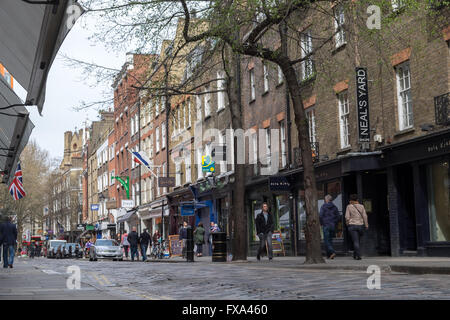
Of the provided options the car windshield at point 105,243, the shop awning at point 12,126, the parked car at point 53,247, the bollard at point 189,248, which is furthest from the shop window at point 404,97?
the parked car at point 53,247

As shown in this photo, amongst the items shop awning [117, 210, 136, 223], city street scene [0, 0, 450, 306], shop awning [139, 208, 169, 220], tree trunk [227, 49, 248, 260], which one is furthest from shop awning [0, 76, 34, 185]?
shop awning [117, 210, 136, 223]

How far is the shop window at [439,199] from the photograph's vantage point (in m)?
20.6

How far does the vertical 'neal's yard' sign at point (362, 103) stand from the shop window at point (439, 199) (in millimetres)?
2564

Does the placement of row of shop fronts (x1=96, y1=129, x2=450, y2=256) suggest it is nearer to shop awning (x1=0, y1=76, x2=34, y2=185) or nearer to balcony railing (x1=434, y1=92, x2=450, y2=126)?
balcony railing (x1=434, y1=92, x2=450, y2=126)

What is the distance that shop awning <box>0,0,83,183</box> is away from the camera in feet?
24.2

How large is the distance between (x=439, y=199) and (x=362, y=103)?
3.99 meters

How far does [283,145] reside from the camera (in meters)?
30.8

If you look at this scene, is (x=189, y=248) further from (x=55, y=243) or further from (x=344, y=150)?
(x=55, y=243)

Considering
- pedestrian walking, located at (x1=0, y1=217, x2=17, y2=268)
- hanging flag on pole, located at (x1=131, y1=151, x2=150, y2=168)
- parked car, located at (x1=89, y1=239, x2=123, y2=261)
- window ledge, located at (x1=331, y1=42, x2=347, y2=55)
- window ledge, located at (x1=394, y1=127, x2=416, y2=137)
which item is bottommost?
parked car, located at (x1=89, y1=239, x2=123, y2=261)

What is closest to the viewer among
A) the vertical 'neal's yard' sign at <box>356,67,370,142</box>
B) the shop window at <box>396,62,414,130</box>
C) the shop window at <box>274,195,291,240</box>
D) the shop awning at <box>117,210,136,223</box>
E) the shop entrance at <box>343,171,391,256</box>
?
the shop window at <box>396,62,414,130</box>

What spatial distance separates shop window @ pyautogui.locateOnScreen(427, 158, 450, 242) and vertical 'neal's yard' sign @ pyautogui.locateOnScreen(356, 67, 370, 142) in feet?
8.41
